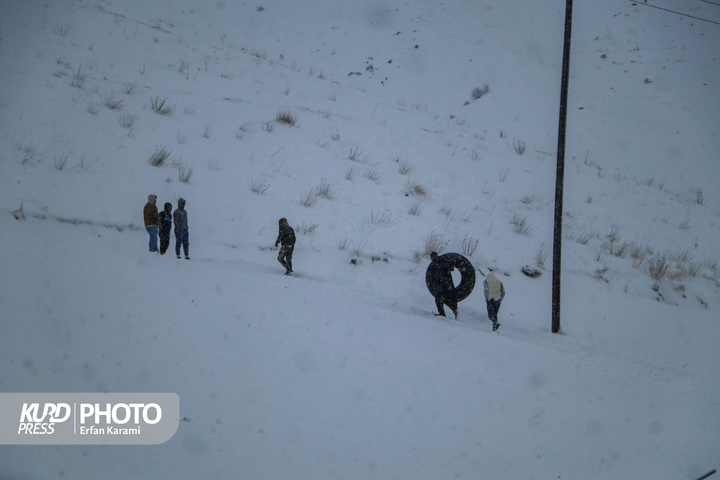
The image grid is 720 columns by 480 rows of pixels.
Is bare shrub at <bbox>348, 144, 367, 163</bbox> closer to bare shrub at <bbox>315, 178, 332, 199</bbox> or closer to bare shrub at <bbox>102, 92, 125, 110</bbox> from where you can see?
bare shrub at <bbox>315, 178, 332, 199</bbox>

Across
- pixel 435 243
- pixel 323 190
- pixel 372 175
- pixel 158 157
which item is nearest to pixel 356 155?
pixel 372 175

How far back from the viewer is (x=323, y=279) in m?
8.11

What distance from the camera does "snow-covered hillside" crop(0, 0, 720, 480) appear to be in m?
5.99

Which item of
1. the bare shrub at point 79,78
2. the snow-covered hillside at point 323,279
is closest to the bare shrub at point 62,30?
the snow-covered hillside at point 323,279

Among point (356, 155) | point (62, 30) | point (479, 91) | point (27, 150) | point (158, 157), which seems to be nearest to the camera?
point (27, 150)

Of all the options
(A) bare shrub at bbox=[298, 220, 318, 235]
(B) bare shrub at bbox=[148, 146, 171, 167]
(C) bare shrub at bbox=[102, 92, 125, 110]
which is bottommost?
(A) bare shrub at bbox=[298, 220, 318, 235]

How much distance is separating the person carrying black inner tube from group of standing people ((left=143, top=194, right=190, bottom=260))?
4092 millimetres

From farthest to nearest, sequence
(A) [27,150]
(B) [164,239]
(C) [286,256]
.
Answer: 1. (A) [27,150]
2. (C) [286,256]
3. (B) [164,239]

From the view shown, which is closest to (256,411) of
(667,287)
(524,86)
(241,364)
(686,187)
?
(241,364)

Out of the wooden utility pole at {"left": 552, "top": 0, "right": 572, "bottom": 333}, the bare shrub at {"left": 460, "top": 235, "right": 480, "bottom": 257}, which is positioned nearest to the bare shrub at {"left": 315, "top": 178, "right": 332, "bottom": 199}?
the bare shrub at {"left": 460, "top": 235, "right": 480, "bottom": 257}

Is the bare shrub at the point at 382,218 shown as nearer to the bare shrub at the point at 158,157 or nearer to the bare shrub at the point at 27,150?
the bare shrub at the point at 158,157

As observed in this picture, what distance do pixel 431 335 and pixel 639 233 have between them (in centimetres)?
778

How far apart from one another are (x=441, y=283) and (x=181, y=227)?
4.36 metres

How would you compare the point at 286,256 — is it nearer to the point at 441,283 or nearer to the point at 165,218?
the point at 165,218
